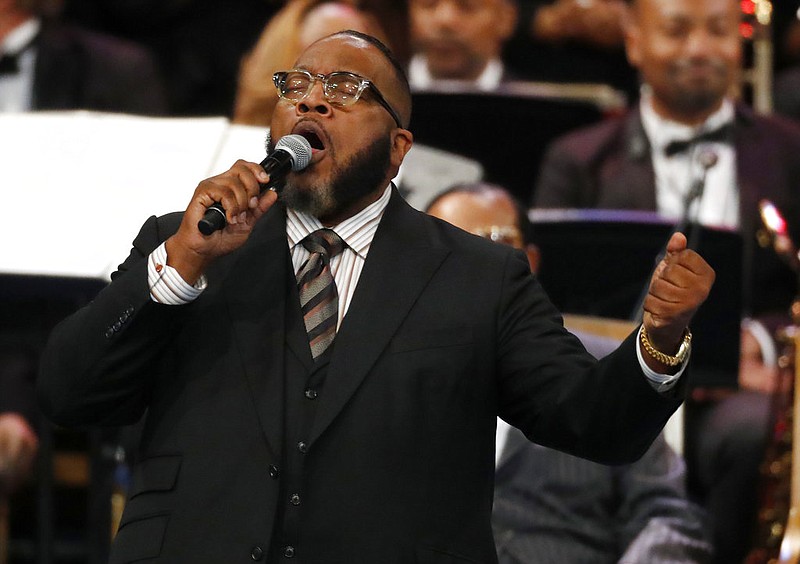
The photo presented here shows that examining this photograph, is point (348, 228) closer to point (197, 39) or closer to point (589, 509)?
point (589, 509)

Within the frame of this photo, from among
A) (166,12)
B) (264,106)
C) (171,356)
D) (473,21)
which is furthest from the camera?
(166,12)

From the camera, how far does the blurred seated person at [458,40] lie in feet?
17.6

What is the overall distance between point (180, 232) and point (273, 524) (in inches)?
18.3

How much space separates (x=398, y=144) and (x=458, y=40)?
10.0 feet

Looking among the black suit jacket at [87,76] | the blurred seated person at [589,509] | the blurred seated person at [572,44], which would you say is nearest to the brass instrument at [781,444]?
the blurred seated person at [589,509]

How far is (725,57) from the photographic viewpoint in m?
4.78

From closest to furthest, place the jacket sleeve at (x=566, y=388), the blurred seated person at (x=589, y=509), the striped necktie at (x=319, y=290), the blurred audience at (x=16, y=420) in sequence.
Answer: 1. the jacket sleeve at (x=566, y=388)
2. the striped necktie at (x=319, y=290)
3. the blurred seated person at (x=589, y=509)
4. the blurred audience at (x=16, y=420)

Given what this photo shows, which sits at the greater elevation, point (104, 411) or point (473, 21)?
point (473, 21)

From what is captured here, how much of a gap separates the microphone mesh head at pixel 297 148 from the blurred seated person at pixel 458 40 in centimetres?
314

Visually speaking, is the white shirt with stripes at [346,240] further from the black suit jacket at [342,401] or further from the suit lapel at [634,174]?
the suit lapel at [634,174]

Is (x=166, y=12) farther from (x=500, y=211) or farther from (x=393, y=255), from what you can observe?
(x=393, y=255)

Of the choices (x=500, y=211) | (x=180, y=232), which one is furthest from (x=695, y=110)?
(x=180, y=232)

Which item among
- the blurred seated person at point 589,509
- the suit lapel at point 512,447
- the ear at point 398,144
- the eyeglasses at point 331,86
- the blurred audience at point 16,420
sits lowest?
the blurred audience at point 16,420

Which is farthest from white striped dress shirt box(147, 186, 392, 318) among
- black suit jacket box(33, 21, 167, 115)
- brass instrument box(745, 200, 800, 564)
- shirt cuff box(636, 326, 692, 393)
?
black suit jacket box(33, 21, 167, 115)
